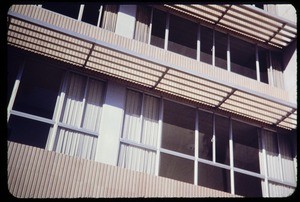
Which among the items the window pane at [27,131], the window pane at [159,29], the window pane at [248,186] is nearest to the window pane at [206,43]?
the window pane at [159,29]

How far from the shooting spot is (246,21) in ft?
37.1

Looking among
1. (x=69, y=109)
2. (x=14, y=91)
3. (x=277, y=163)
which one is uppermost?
(x=14, y=91)

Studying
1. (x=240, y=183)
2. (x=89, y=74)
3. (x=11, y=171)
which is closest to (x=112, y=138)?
(x=89, y=74)

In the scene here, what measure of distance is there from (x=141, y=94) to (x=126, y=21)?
2484 mm

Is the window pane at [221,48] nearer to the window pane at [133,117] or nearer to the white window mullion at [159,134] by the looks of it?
the white window mullion at [159,134]

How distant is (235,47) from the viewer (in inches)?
496

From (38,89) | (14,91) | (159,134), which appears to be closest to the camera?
(14,91)

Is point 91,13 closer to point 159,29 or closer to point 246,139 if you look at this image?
point 159,29

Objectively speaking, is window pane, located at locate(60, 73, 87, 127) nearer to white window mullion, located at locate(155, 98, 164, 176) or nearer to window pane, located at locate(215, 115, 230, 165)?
white window mullion, located at locate(155, 98, 164, 176)

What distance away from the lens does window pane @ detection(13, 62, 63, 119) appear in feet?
30.7

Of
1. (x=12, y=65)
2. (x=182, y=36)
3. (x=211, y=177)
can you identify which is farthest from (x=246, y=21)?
(x=12, y=65)

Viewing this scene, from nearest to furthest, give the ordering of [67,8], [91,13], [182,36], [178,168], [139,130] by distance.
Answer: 1. [139,130]
2. [91,13]
3. [67,8]
4. [182,36]
5. [178,168]

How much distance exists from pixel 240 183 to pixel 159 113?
6861 millimetres

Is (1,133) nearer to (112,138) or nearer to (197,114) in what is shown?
(112,138)
